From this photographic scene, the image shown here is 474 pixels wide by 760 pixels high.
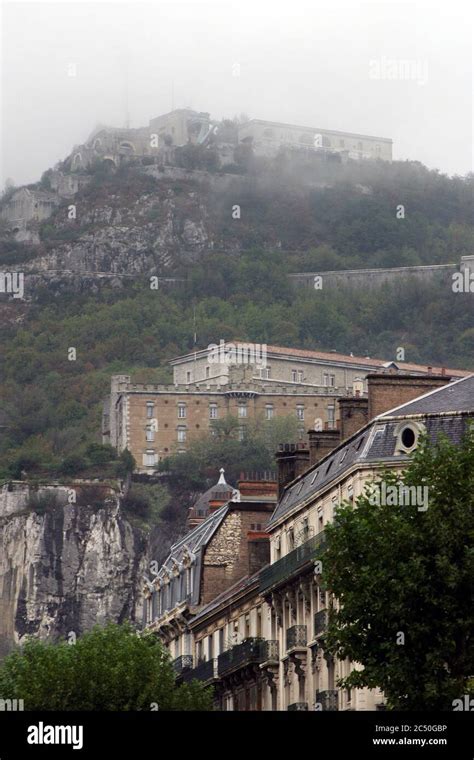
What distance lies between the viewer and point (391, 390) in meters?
80.8

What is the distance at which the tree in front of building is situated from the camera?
57.2 m

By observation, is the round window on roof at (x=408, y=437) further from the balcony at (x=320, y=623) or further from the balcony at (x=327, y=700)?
the balcony at (x=327, y=700)

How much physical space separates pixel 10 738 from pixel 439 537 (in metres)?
15.0

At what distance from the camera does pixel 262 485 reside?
10875cm

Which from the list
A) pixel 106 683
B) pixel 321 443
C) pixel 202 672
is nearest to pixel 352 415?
pixel 321 443

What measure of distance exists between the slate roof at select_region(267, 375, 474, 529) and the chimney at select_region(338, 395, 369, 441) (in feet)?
8.89

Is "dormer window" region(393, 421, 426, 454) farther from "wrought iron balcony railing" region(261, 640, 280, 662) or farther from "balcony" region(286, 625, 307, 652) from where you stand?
"wrought iron balcony railing" region(261, 640, 280, 662)

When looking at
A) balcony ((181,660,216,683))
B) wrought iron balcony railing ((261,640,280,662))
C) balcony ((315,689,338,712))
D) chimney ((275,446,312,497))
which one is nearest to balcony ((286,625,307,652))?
wrought iron balcony railing ((261,640,280,662))

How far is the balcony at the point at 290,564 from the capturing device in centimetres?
7556

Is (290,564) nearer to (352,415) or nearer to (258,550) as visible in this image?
(352,415)

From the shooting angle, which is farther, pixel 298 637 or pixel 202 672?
pixel 202 672

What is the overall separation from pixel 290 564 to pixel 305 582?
2.50 meters

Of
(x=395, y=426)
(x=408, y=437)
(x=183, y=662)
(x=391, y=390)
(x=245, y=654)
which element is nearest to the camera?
(x=408, y=437)

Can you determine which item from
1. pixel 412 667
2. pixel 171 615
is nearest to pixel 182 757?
pixel 412 667
